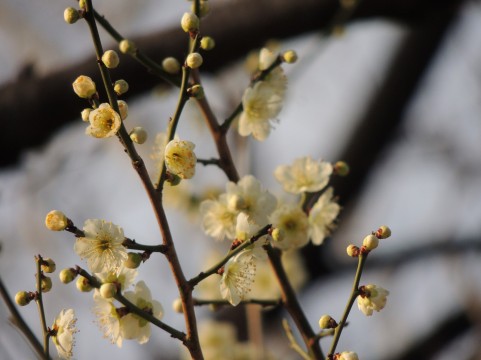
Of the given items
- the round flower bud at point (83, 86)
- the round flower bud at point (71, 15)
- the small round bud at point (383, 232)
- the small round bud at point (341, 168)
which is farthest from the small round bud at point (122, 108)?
the small round bud at point (341, 168)

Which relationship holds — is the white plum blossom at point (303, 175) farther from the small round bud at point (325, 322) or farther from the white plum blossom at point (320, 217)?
the small round bud at point (325, 322)

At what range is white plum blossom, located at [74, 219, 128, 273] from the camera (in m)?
0.98

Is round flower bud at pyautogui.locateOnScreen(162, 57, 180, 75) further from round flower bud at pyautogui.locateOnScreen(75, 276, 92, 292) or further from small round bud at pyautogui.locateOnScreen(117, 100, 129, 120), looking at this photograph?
round flower bud at pyautogui.locateOnScreen(75, 276, 92, 292)

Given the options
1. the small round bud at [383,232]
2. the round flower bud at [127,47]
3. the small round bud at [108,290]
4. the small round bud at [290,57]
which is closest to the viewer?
the small round bud at [108,290]

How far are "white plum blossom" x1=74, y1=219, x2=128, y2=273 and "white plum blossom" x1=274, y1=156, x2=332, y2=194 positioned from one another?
16.0 inches

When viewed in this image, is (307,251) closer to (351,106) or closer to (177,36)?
(351,106)

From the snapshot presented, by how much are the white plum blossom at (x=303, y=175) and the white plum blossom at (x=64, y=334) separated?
0.48 meters

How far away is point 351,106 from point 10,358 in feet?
9.05

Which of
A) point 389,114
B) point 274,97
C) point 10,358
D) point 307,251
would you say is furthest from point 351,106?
point 10,358

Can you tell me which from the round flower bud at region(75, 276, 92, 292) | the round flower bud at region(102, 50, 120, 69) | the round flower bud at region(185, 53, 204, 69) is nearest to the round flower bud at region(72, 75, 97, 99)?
the round flower bud at region(102, 50, 120, 69)

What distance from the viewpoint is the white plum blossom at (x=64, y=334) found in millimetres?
956

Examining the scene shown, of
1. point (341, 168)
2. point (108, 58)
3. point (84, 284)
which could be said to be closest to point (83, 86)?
point (108, 58)

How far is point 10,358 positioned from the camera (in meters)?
1.21

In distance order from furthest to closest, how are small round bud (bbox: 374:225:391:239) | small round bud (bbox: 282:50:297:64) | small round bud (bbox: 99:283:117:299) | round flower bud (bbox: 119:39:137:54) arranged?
small round bud (bbox: 282:50:297:64) < round flower bud (bbox: 119:39:137:54) < small round bud (bbox: 374:225:391:239) < small round bud (bbox: 99:283:117:299)
